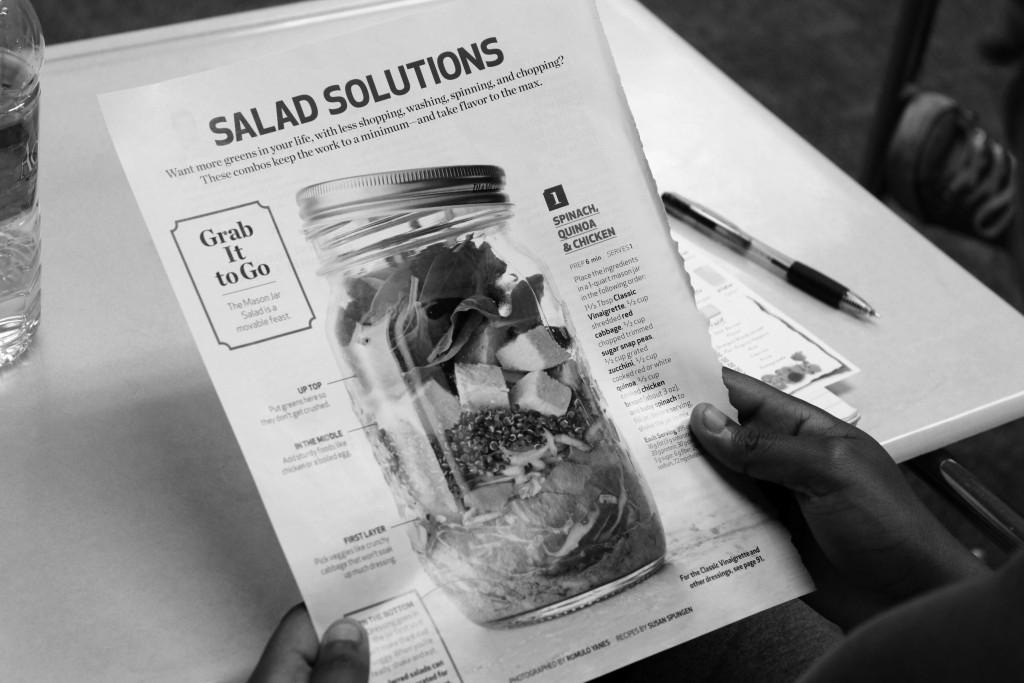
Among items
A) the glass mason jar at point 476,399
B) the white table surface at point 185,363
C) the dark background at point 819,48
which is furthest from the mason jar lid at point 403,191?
the dark background at point 819,48

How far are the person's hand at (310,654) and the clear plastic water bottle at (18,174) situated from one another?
0.30 metres

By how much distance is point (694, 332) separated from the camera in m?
0.67

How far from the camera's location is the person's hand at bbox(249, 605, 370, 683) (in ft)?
1.79

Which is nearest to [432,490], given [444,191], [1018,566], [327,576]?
[327,576]

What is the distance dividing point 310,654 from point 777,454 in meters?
0.30

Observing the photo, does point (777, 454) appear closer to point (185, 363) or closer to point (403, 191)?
point (403, 191)

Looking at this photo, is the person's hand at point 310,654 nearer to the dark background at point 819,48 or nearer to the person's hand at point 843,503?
the person's hand at point 843,503

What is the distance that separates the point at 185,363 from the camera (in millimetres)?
729

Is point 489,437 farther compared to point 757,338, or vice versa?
point 757,338

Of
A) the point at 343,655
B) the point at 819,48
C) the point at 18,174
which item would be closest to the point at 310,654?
the point at 343,655

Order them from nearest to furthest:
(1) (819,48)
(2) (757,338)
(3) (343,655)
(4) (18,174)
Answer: (3) (343,655)
(4) (18,174)
(2) (757,338)
(1) (819,48)

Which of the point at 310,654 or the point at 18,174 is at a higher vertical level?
the point at 18,174

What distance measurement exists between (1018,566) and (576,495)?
0.95 ft

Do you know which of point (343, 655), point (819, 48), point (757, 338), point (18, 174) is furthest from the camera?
point (819, 48)
